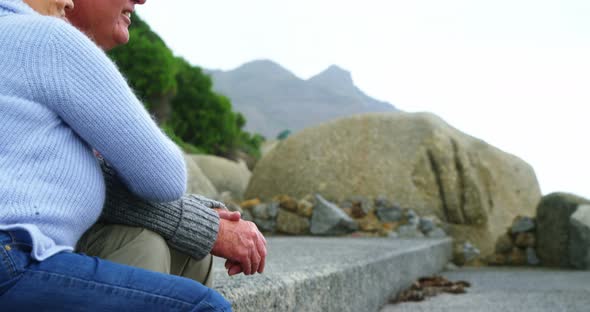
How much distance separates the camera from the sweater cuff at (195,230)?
1341mm

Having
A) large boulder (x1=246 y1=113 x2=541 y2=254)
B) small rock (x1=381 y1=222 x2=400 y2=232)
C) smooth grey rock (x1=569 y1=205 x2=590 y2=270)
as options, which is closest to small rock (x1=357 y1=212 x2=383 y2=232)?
small rock (x1=381 y1=222 x2=400 y2=232)

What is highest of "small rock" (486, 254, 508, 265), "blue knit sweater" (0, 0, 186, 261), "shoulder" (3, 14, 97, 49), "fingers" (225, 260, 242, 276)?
"shoulder" (3, 14, 97, 49)

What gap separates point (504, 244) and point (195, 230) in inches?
250

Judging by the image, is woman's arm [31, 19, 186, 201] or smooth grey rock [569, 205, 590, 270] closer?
woman's arm [31, 19, 186, 201]

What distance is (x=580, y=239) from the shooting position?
622cm

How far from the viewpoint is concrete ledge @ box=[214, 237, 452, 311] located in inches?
76.5

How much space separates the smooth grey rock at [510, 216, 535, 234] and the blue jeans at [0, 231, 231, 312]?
650 centimetres

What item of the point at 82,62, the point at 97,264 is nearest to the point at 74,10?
the point at 82,62

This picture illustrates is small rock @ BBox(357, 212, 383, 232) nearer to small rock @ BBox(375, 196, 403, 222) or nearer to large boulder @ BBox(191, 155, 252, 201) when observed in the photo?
small rock @ BBox(375, 196, 403, 222)

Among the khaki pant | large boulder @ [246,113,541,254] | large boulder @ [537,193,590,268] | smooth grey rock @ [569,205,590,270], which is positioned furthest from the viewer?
large boulder @ [246,113,541,254]

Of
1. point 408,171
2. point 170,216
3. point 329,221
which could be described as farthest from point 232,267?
point 408,171

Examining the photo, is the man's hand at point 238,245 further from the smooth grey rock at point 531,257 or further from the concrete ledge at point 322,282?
the smooth grey rock at point 531,257

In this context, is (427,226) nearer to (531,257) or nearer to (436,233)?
(436,233)

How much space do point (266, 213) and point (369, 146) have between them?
1.75m
